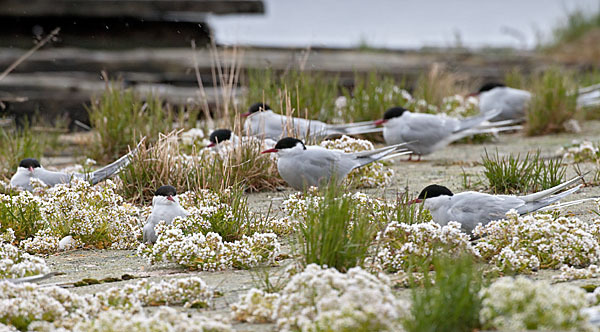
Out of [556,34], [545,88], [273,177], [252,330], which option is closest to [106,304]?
[252,330]

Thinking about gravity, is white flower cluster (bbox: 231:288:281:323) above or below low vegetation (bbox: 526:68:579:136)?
below

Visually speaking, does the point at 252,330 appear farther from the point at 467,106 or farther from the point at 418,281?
the point at 467,106

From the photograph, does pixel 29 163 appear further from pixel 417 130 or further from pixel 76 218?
pixel 417 130

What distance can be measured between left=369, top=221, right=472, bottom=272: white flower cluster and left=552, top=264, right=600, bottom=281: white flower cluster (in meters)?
0.33

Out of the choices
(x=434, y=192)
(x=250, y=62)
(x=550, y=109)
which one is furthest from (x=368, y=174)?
(x=250, y=62)

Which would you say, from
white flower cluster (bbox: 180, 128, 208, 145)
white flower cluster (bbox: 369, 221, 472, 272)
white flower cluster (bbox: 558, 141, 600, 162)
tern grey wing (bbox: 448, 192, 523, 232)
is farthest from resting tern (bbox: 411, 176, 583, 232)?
white flower cluster (bbox: 180, 128, 208, 145)

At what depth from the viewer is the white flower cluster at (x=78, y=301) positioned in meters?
2.27

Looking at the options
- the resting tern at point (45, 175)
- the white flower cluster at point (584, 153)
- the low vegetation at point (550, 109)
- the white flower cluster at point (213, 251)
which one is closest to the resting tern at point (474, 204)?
the white flower cluster at point (213, 251)

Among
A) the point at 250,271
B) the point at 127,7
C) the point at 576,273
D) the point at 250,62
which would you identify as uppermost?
the point at 127,7

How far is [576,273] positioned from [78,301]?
63.5 inches

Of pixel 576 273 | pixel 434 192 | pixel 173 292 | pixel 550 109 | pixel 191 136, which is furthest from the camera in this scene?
pixel 550 109

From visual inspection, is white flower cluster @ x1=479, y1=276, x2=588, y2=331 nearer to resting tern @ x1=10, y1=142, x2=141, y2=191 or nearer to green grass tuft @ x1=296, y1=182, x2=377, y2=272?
green grass tuft @ x1=296, y1=182, x2=377, y2=272

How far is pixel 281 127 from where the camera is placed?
212 inches

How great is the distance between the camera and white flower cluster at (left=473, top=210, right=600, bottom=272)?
2.81 metres
